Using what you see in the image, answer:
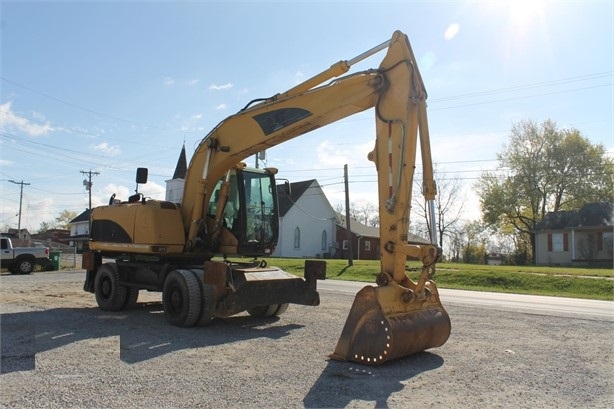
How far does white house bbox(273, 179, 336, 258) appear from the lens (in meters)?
48.8

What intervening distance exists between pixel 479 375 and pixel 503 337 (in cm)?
290

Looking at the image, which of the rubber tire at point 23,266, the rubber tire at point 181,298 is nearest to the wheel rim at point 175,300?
the rubber tire at point 181,298

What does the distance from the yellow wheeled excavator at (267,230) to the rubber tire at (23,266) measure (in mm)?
16776

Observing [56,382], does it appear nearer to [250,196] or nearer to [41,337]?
[41,337]

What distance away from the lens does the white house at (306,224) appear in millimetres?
48844

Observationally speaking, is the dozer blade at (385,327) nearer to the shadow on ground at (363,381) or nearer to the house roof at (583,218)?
the shadow on ground at (363,381)

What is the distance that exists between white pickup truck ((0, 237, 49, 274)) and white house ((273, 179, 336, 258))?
2374 centimetres

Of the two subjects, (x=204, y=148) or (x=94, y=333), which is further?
(x=204, y=148)

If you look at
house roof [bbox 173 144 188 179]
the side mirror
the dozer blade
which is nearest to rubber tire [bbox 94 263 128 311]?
the side mirror

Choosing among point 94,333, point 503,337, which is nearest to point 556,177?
point 503,337

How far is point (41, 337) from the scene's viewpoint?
8.10 metres

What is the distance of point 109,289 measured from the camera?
1174 centimetres

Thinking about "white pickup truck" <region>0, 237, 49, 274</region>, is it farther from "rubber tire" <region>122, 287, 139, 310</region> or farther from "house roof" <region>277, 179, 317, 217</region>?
"house roof" <region>277, 179, 317, 217</region>

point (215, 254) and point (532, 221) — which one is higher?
point (532, 221)
